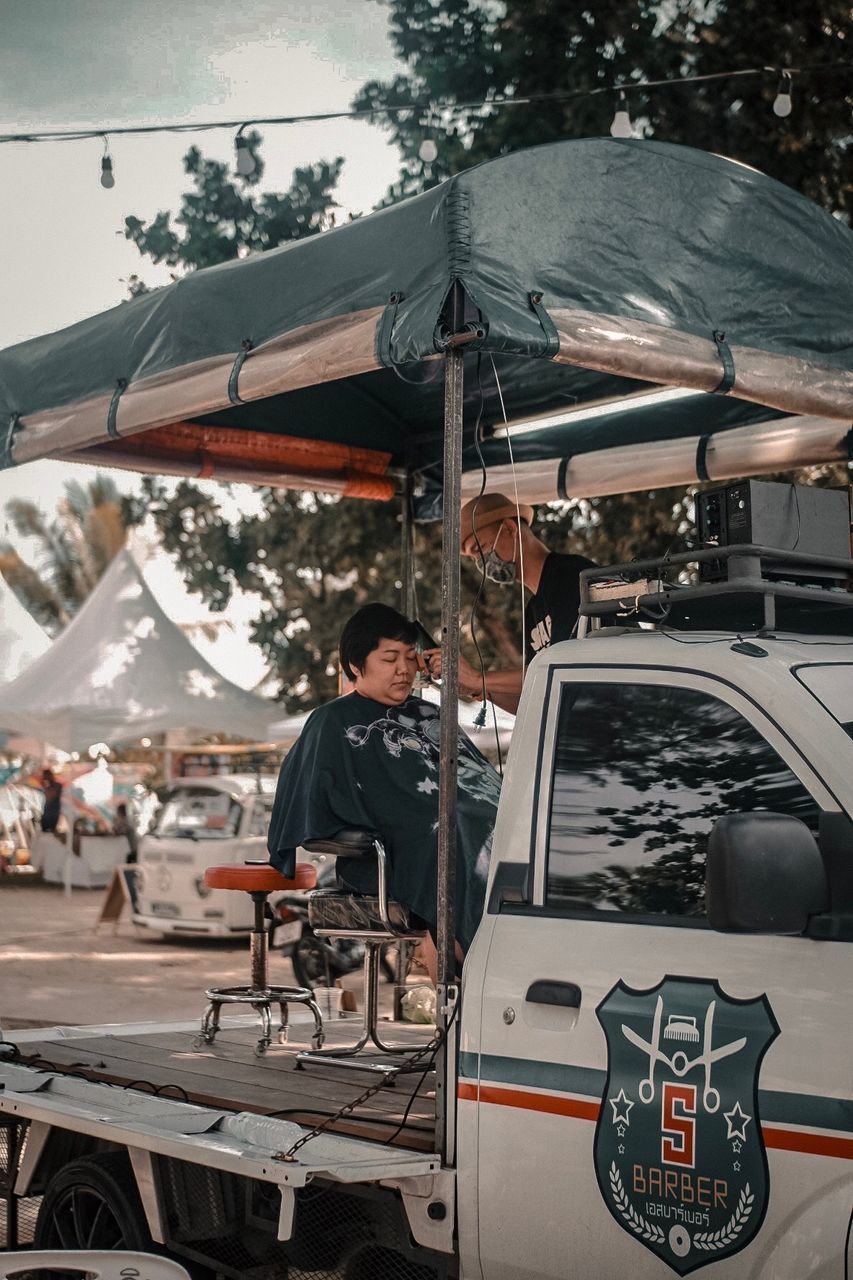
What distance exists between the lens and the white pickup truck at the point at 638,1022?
289 centimetres

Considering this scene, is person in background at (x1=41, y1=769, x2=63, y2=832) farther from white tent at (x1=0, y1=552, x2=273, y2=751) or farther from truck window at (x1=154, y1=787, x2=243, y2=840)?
truck window at (x1=154, y1=787, x2=243, y2=840)

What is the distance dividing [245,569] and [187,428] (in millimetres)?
12397

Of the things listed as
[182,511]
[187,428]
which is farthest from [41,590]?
[187,428]

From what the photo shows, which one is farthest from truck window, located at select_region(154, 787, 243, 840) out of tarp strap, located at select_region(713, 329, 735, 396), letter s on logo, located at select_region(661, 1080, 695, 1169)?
letter s on logo, located at select_region(661, 1080, 695, 1169)

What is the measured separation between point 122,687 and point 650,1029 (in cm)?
2076

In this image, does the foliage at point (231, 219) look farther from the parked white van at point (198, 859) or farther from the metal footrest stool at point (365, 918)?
the metal footrest stool at point (365, 918)

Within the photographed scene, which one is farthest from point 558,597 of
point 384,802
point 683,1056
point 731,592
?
point 683,1056

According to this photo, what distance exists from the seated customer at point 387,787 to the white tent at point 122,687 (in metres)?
16.9

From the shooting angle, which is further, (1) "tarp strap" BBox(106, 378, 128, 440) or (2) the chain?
(1) "tarp strap" BBox(106, 378, 128, 440)

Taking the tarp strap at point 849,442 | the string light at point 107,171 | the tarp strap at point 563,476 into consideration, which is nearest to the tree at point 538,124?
the string light at point 107,171

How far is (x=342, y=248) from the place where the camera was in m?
4.61

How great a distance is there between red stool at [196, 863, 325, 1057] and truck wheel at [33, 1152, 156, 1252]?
0.79 metres

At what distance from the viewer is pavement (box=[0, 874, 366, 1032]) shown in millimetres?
13078

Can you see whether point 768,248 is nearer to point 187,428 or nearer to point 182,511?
point 187,428
